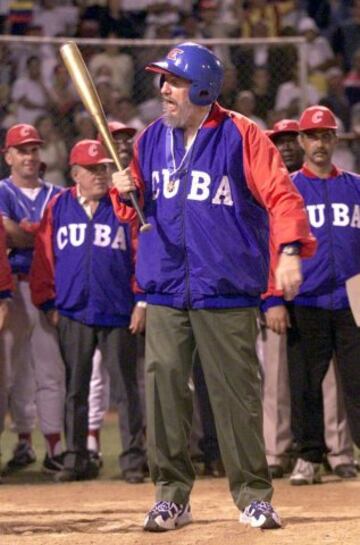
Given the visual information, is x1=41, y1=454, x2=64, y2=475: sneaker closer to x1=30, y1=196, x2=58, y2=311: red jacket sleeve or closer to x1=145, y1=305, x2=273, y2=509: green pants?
x1=30, y1=196, x2=58, y2=311: red jacket sleeve

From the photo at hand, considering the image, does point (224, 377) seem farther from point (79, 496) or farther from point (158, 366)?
point (79, 496)

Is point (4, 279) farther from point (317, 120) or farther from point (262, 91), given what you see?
point (262, 91)

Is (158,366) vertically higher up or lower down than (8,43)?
lower down

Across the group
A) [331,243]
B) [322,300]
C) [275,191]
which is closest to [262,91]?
[331,243]

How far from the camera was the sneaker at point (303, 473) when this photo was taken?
8.81 metres

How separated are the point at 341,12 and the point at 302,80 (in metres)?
5.50

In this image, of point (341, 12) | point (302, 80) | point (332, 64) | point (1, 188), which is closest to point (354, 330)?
point (1, 188)

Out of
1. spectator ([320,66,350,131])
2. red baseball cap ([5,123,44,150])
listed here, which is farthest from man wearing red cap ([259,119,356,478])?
spectator ([320,66,350,131])

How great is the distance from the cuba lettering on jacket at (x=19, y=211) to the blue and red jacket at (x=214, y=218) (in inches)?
110

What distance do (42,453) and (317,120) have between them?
139 inches

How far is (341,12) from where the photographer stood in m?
17.3

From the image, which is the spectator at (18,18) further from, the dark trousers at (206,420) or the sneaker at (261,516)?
the sneaker at (261,516)

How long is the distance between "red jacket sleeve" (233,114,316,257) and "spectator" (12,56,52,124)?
6.35 m

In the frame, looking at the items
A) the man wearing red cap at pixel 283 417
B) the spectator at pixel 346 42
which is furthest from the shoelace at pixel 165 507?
the spectator at pixel 346 42
